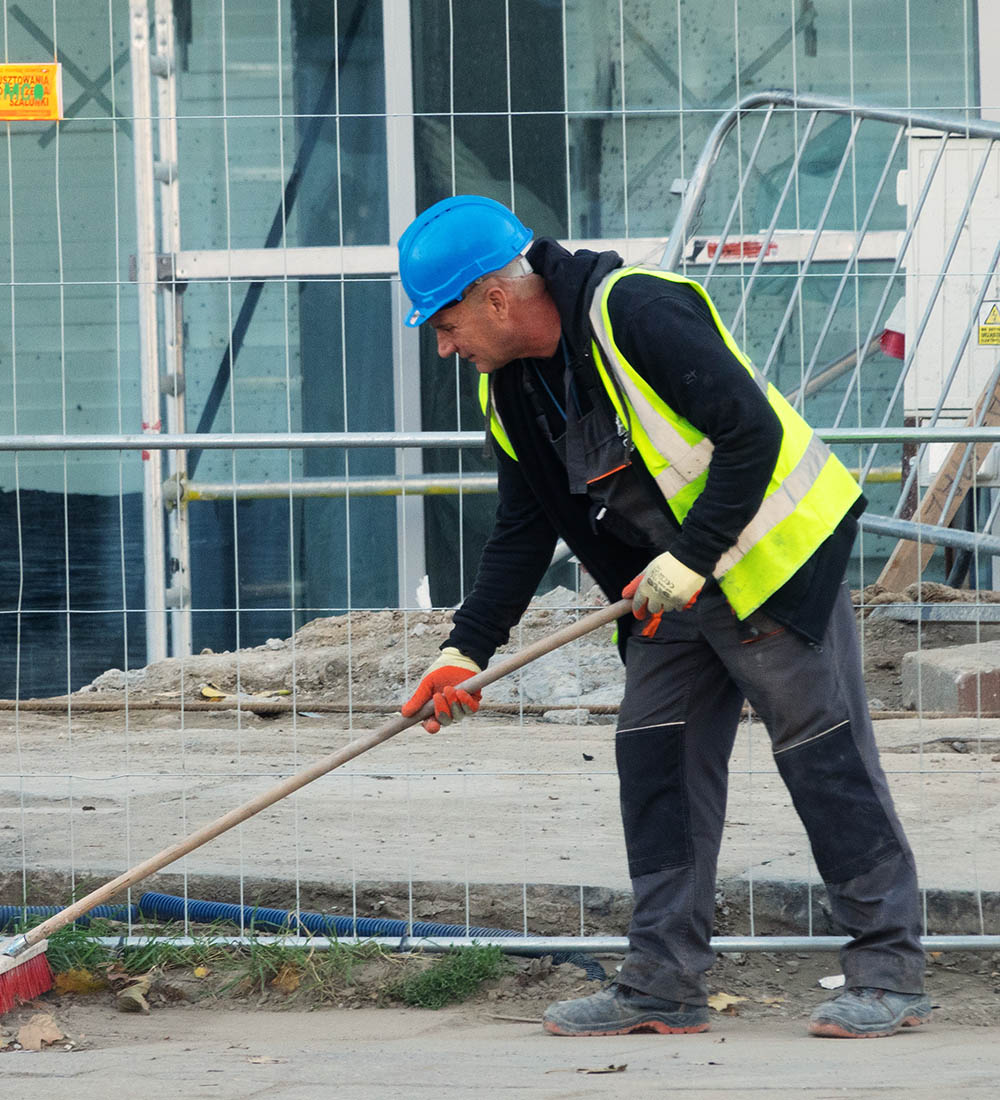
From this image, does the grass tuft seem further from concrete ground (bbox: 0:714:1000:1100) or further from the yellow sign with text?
the yellow sign with text

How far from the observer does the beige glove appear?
2.82 m

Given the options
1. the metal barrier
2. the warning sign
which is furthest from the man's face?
the warning sign

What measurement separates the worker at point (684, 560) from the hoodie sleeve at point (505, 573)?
0.20 m

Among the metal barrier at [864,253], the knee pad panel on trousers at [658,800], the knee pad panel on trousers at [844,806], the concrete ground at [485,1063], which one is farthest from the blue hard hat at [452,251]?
the metal barrier at [864,253]

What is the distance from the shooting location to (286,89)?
27.3ft

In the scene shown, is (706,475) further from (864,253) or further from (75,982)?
(864,253)

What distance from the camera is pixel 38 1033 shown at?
10.3 feet

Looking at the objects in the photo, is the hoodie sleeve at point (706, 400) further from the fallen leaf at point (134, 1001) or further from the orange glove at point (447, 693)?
the fallen leaf at point (134, 1001)

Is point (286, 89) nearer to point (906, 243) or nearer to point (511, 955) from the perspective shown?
point (906, 243)

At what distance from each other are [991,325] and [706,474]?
4796 mm

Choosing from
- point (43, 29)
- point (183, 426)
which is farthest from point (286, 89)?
point (183, 426)

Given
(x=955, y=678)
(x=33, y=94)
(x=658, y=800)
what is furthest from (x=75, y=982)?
(x=33, y=94)

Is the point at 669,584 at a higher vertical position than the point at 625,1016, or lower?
higher

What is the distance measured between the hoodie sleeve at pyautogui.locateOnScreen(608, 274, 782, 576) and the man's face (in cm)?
26
